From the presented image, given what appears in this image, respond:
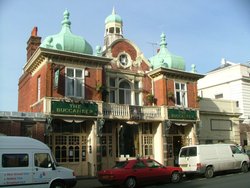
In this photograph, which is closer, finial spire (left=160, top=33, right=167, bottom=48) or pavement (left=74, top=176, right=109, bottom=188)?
pavement (left=74, top=176, right=109, bottom=188)

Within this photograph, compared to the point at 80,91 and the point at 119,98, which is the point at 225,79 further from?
the point at 80,91

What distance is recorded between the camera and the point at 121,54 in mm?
27750

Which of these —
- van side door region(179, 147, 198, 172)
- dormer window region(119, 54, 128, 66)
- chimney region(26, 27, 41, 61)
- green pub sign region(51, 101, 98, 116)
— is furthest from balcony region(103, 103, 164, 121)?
chimney region(26, 27, 41, 61)

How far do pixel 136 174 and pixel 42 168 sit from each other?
4.97m

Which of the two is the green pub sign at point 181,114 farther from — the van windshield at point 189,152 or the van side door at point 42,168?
the van side door at point 42,168

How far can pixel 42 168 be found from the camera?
48.6ft

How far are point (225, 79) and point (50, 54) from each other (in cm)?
2299

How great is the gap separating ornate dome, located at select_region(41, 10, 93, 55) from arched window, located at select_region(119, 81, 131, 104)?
4.27 m

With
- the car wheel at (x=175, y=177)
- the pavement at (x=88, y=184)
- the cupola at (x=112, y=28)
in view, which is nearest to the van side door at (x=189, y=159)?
the car wheel at (x=175, y=177)

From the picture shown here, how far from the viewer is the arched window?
27447 mm

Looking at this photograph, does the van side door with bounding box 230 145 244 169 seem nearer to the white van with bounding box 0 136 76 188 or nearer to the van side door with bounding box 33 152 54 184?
the white van with bounding box 0 136 76 188

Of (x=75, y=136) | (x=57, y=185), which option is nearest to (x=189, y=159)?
(x=75, y=136)

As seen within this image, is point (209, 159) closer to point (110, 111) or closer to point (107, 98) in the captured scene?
point (110, 111)

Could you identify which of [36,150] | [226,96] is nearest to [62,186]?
[36,150]
